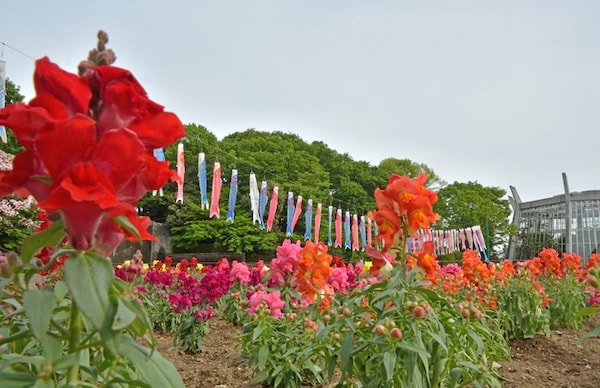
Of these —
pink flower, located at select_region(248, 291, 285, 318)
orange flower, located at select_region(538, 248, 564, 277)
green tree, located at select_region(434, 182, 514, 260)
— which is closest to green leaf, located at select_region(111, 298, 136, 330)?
pink flower, located at select_region(248, 291, 285, 318)

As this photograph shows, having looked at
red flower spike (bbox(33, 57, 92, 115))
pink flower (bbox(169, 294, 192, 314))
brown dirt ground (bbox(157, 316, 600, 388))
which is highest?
red flower spike (bbox(33, 57, 92, 115))

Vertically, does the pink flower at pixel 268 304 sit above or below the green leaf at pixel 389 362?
above

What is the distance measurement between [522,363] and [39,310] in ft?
13.9

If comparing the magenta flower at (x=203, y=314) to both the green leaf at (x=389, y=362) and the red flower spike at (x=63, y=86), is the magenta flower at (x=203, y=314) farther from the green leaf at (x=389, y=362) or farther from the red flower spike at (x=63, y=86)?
the red flower spike at (x=63, y=86)

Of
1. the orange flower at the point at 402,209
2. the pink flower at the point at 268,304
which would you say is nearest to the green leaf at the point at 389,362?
the orange flower at the point at 402,209

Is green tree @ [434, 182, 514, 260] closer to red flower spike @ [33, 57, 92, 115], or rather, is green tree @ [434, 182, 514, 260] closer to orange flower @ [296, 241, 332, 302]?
orange flower @ [296, 241, 332, 302]

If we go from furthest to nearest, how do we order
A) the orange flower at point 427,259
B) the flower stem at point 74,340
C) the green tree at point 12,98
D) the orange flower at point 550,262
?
1. the green tree at point 12,98
2. the orange flower at point 550,262
3. the orange flower at point 427,259
4. the flower stem at point 74,340

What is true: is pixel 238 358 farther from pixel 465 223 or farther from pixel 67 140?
pixel 465 223

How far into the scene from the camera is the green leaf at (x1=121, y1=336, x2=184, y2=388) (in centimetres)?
80

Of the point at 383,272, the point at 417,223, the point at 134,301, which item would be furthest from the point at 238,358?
the point at 134,301

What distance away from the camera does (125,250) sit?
82.6 ft

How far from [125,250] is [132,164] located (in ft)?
85.4

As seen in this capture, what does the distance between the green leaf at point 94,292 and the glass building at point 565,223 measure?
95.2 ft

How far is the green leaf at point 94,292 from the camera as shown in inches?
27.7
